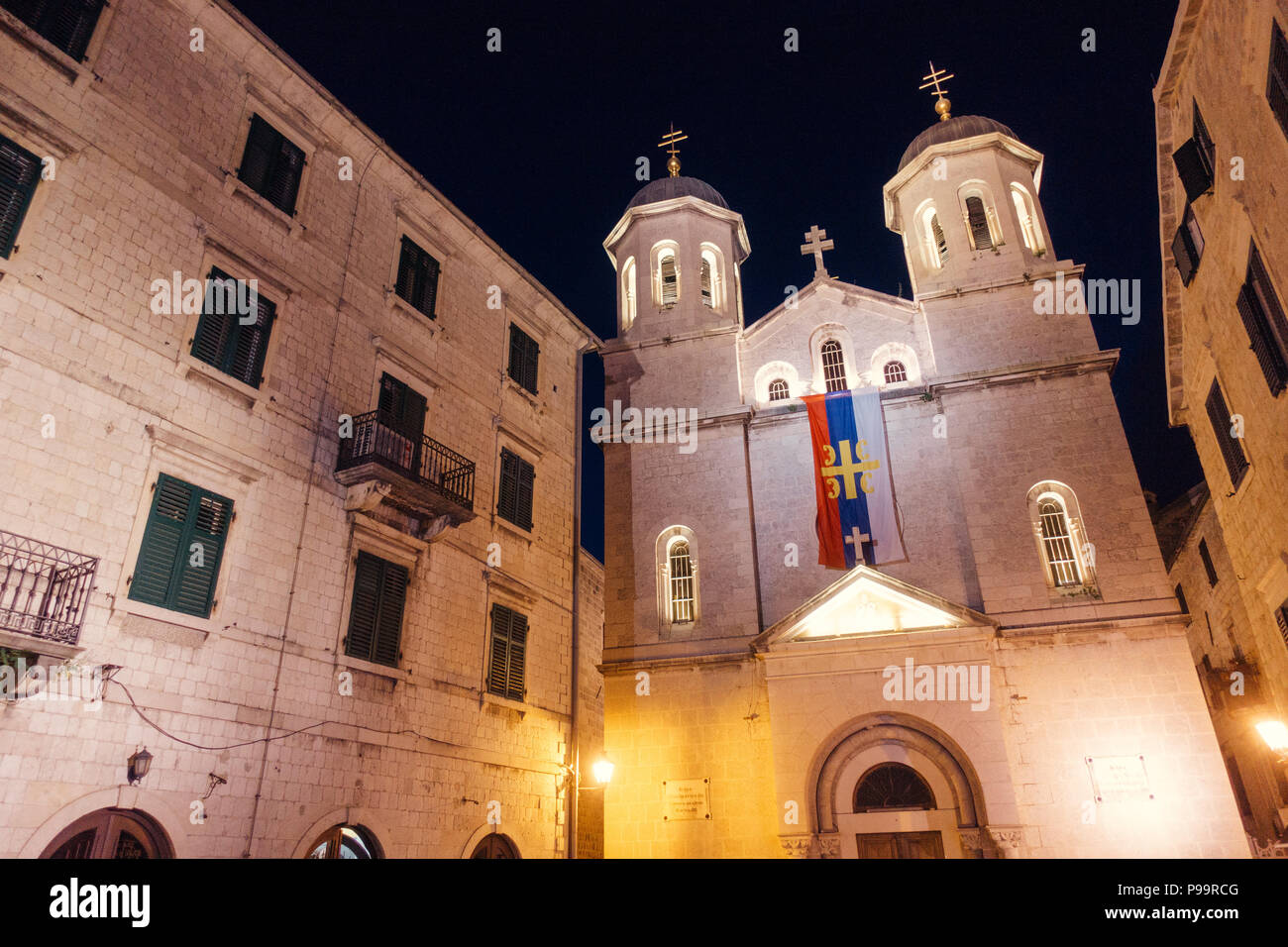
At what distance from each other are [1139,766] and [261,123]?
1976cm

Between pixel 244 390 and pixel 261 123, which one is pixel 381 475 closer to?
pixel 244 390

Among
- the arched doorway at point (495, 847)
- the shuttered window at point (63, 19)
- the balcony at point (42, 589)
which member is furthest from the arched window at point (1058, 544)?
the shuttered window at point (63, 19)

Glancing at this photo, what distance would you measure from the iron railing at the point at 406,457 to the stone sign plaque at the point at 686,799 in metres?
7.47

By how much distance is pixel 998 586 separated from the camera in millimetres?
16625

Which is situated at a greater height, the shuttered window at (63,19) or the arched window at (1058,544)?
the shuttered window at (63,19)

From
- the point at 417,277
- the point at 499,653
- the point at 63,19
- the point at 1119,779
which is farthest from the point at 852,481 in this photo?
the point at 63,19

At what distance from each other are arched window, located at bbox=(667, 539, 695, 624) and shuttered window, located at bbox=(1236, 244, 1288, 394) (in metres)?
11.7

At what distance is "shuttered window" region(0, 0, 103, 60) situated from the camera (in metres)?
10.7

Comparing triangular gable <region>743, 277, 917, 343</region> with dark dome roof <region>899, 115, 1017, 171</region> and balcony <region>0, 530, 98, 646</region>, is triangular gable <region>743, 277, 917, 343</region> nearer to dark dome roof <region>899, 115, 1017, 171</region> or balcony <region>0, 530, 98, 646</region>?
dark dome roof <region>899, 115, 1017, 171</region>

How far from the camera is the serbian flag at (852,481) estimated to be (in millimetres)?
17828

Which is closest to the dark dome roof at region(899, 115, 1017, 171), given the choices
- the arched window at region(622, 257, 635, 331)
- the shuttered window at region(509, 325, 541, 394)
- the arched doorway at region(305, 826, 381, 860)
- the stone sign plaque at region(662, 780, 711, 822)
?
the arched window at region(622, 257, 635, 331)

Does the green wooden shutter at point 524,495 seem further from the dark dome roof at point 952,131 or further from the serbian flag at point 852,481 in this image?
the dark dome roof at point 952,131

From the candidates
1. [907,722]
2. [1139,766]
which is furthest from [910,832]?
[1139,766]
